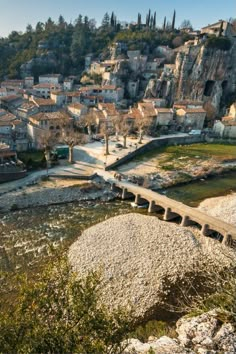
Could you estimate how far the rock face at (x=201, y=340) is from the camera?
1224cm

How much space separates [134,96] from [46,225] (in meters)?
65.9

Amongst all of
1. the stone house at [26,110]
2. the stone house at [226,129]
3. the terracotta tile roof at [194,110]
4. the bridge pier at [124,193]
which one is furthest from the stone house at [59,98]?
the bridge pier at [124,193]

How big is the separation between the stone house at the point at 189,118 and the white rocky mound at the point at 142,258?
43.6 m

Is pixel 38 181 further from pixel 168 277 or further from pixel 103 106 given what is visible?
pixel 103 106

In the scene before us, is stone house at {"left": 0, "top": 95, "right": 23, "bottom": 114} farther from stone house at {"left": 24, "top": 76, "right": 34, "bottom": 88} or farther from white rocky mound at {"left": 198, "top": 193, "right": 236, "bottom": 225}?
white rocky mound at {"left": 198, "top": 193, "right": 236, "bottom": 225}

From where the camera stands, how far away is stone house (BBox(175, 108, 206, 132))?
69.6 meters

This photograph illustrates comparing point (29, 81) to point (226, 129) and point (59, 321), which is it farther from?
point (59, 321)

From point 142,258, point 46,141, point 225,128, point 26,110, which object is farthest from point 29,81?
point 142,258

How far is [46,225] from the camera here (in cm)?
3120

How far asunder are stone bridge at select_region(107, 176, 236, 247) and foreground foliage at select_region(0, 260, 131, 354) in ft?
71.0

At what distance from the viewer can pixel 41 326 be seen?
9188mm

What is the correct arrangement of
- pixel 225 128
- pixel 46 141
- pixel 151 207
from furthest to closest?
pixel 225 128 → pixel 46 141 → pixel 151 207

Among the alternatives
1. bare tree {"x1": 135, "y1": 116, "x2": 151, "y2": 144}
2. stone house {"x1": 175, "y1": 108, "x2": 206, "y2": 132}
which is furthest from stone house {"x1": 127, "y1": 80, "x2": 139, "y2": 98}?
bare tree {"x1": 135, "y1": 116, "x2": 151, "y2": 144}

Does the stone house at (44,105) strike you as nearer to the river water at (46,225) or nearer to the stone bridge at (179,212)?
the stone bridge at (179,212)
